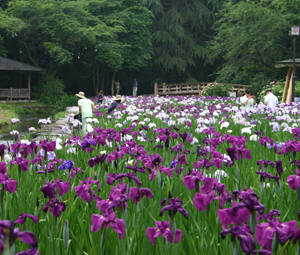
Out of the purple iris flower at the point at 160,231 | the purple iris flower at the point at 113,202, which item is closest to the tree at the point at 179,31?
the purple iris flower at the point at 113,202

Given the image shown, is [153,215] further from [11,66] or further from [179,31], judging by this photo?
[179,31]

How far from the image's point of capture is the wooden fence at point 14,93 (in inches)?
1044

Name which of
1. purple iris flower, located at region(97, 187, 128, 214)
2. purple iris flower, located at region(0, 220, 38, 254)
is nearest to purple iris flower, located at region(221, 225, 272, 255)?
purple iris flower, located at region(97, 187, 128, 214)

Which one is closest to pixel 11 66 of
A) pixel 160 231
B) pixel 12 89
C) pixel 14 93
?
pixel 12 89

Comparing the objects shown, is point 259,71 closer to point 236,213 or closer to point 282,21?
point 282,21

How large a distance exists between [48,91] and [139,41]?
33.6ft

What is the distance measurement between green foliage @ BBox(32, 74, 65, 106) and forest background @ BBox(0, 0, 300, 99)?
98mm

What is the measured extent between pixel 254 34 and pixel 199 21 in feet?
42.8

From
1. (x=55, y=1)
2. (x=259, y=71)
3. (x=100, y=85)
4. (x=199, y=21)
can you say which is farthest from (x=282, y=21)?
(x=100, y=85)

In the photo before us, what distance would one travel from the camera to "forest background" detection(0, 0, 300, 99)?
82.4 ft

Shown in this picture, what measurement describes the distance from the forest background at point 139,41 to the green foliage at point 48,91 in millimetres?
98

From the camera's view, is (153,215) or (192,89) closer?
(153,215)

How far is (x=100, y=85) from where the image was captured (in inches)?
1438

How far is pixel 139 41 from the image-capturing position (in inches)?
1292
